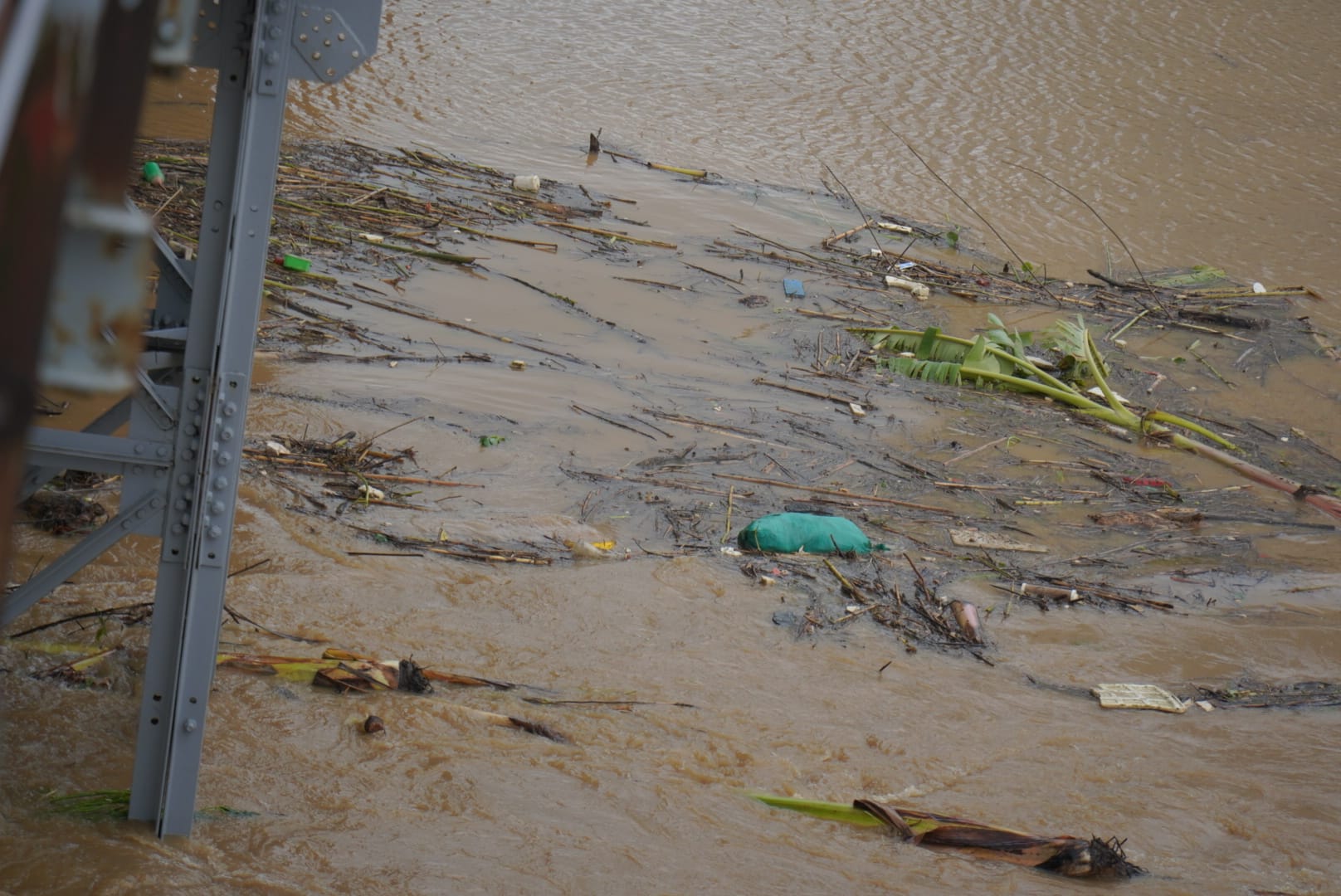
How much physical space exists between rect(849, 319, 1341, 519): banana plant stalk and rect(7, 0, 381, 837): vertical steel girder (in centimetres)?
636

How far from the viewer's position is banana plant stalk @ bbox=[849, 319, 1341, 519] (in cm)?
830

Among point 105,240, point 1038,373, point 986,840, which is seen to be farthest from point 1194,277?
point 105,240

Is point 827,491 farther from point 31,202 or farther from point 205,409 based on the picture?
point 31,202

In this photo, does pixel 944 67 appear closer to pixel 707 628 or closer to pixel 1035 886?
pixel 707 628

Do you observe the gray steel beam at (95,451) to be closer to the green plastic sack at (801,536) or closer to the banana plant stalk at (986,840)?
the banana plant stalk at (986,840)

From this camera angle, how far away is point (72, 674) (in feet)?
12.0

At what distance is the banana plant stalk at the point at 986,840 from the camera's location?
3.72 m

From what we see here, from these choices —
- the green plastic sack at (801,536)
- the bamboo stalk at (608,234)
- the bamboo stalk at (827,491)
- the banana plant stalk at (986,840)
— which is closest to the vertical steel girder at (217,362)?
the banana plant stalk at (986,840)

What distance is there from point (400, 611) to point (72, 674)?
Result: 4.19ft

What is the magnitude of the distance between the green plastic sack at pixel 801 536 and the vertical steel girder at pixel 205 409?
331 cm

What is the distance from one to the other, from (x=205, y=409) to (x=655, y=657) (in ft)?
7.68

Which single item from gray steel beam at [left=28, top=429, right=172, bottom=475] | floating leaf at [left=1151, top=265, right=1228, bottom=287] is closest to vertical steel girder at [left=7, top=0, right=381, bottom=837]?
gray steel beam at [left=28, top=429, right=172, bottom=475]

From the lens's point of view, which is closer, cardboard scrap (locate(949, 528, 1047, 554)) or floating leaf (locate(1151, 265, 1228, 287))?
cardboard scrap (locate(949, 528, 1047, 554))

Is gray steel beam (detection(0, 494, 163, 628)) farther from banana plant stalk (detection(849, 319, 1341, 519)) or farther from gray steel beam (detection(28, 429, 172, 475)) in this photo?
banana plant stalk (detection(849, 319, 1341, 519))
